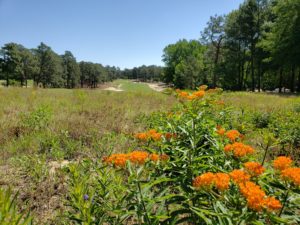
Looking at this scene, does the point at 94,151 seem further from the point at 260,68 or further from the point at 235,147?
the point at 260,68

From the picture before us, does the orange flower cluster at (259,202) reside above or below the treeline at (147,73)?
below

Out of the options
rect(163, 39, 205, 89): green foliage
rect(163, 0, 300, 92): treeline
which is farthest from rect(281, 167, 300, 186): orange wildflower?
rect(163, 39, 205, 89): green foliage

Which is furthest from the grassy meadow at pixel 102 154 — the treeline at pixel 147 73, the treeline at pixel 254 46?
the treeline at pixel 147 73

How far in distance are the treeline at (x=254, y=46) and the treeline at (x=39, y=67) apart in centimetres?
2726

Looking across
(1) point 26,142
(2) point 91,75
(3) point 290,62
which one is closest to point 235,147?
(1) point 26,142

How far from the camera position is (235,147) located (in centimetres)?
164

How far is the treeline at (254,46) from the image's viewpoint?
22064 mm

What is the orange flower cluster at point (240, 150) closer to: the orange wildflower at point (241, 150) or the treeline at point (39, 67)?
the orange wildflower at point (241, 150)

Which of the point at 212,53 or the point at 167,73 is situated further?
the point at 167,73

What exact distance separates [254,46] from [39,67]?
4774 cm

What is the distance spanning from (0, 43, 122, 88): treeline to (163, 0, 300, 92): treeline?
2726cm

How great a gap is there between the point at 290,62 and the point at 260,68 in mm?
8791

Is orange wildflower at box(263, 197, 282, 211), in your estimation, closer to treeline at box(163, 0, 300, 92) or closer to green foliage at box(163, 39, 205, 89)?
treeline at box(163, 0, 300, 92)

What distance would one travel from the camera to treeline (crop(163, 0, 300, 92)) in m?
22.1
